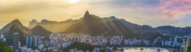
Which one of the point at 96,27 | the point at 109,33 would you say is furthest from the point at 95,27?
the point at 109,33

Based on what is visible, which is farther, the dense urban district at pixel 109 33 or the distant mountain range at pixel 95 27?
the distant mountain range at pixel 95 27

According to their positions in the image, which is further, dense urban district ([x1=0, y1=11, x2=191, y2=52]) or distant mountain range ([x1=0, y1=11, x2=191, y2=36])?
distant mountain range ([x1=0, y1=11, x2=191, y2=36])

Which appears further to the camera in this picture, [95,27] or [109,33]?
[95,27]

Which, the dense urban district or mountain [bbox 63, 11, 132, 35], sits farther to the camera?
mountain [bbox 63, 11, 132, 35]

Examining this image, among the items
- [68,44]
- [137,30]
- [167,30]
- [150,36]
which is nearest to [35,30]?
[68,44]

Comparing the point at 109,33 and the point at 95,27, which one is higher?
the point at 95,27

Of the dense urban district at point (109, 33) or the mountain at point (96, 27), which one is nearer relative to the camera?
the dense urban district at point (109, 33)

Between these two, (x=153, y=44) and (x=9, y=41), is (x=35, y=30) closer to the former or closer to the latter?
(x=9, y=41)

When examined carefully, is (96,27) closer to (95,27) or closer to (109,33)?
(95,27)
